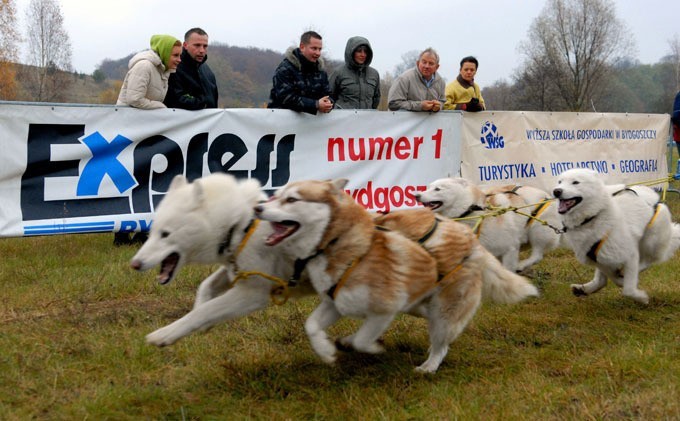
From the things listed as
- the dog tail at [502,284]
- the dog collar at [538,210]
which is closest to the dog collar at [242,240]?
the dog tail at [502,284]

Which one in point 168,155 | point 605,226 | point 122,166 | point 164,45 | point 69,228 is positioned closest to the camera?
point 605,226

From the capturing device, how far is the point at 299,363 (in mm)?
4113

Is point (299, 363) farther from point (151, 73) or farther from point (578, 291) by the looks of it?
point (151, 73)

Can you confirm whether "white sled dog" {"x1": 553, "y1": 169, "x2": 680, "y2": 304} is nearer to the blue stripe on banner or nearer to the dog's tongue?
the dog's tongue

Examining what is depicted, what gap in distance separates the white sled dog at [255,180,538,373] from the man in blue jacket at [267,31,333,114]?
169 inches

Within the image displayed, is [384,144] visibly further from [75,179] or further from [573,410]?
[573,410]

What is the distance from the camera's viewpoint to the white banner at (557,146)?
32.3 feet

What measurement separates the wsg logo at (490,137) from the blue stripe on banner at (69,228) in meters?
5.72

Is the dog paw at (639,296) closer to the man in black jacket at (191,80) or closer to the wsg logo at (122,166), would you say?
the wsg logo at (122,166)

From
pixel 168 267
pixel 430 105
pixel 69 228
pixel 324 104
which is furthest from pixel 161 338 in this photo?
pixel 430 105

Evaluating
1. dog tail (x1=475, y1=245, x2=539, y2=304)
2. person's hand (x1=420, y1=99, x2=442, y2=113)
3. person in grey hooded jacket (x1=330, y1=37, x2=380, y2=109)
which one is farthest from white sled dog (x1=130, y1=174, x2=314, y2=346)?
→ person's hand (x1=420, y1=99, x2=442, y2=113)

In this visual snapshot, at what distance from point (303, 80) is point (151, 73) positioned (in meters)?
1.85

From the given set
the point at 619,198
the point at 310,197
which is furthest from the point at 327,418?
the point at 619,198

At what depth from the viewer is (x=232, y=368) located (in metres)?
3.86
